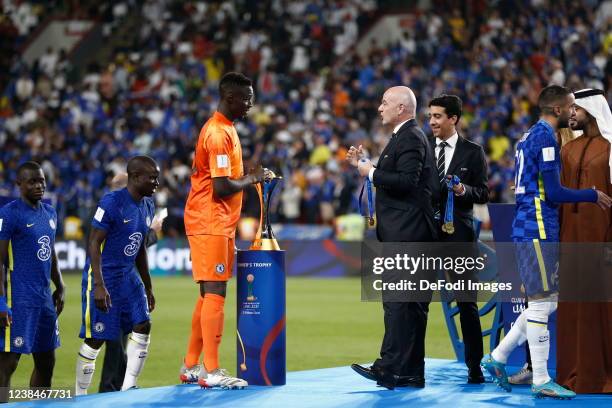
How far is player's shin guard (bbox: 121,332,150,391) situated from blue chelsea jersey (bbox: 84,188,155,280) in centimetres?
52

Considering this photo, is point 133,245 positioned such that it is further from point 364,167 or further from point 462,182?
point 462,182

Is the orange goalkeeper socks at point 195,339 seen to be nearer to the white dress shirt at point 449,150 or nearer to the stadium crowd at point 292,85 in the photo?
the white dress shirt at point 449,150

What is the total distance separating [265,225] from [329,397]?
159cm

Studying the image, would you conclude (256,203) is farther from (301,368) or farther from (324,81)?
(301,368)

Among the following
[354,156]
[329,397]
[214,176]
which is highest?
[354,156]

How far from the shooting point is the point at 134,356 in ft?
27.2

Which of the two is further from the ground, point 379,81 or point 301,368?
point 379,81

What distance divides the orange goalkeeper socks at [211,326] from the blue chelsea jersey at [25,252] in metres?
1.18

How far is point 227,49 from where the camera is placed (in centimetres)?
3222

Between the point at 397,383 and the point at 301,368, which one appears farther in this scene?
the point at 301,368

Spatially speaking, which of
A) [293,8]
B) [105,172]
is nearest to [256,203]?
[105,172]

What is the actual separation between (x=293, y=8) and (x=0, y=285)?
87.0 ft

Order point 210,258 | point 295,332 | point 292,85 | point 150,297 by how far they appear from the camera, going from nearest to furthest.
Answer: point 210,258 < point 150,297 < point 295,332 < point 292,85

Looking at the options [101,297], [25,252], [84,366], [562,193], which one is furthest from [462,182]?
[25,252]
